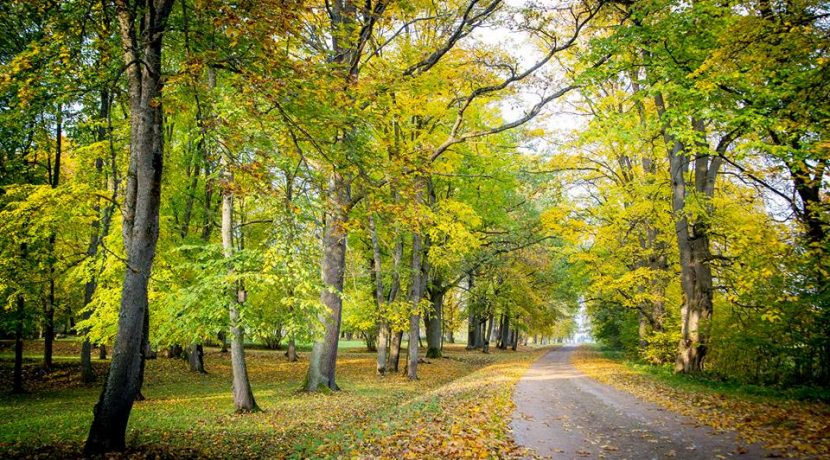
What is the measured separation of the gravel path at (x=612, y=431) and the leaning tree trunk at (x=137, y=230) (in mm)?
6425

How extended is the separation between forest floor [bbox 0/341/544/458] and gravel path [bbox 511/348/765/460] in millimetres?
610

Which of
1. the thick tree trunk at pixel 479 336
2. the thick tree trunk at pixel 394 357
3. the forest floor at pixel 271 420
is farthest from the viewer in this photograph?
the thick tree trunk at pixel 479 336

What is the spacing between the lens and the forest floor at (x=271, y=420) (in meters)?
7.11

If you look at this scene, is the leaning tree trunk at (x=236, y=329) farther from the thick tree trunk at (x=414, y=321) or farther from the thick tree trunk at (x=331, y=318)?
the thick tree trunk at (x=414, y=321)

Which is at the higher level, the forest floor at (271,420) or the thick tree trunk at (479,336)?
the forest floor at (271,420)

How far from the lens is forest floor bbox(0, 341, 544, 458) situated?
711 centimetres

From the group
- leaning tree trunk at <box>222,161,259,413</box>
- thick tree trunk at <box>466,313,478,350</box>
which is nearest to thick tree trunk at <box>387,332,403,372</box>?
leaning tree trunk at <box>222,161,259,413</box>

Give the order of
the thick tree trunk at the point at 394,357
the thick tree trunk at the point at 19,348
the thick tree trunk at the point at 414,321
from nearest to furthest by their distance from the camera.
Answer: the thick tree trunk at the point at 19,348 → the thick tree trunk at the point at 414,321 → the thick tree trunk at the point at 394,357

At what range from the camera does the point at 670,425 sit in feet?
28.1

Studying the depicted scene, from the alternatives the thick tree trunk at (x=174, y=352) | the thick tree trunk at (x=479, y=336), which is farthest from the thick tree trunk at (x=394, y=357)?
the thick tree trunk at (x=479, y=336)

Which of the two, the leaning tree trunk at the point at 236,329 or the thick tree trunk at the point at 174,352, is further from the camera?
the thick tree trunk at the point at 174,352

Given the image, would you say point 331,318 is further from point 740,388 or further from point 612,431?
point 740,388

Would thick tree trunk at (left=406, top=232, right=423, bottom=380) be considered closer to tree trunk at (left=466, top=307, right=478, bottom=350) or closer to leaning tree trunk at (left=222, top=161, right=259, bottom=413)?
leaning tree trunk at (left=222, top=161, right=259, bottom=413)

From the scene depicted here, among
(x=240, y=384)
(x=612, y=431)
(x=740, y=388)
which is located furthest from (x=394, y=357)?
(x=612, y=431)
